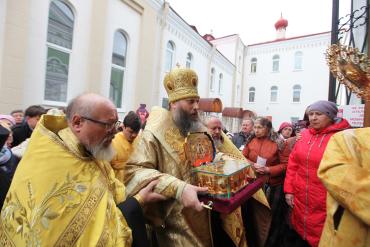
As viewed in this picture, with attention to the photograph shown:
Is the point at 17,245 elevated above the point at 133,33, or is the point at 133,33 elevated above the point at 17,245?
the point at 133,33

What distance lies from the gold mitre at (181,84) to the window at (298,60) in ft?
74.4

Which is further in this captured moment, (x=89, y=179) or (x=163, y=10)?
(x=163, y=10)

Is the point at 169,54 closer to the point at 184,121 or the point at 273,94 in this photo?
the point at 184,121

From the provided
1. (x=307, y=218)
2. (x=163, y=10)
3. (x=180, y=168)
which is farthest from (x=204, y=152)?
(x=163, y=10)

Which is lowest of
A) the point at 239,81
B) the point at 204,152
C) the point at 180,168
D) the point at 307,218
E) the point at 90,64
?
the point at 307,218

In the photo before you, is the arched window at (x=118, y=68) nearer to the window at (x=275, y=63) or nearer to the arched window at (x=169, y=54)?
the arched window at (x=169, y=54)

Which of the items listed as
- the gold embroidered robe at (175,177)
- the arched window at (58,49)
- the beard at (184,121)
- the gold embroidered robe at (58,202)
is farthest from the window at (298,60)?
the gold embroidered robe at (58,202)

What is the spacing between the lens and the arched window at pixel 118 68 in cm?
867

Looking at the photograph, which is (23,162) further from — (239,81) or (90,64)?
(239,81)

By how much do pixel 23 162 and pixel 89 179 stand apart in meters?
0.31

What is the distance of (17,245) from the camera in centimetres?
110

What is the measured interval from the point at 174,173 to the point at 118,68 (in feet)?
25.3

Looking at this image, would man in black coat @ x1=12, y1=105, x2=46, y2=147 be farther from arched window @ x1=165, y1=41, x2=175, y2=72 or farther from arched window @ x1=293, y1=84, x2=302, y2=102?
arched window @ x1=293, y1=84, x2=302, y2=102

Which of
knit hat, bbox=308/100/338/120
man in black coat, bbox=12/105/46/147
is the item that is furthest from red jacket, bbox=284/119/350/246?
man in black coat, bbox=12/105/46/147
